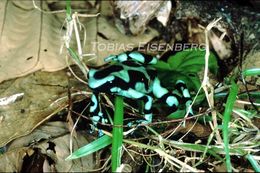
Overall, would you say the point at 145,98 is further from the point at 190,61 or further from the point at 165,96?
the point at 190,61

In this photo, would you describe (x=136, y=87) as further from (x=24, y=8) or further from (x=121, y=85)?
(x=24, y=8)

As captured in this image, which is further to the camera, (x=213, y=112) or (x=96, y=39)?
(x=96, y=39)

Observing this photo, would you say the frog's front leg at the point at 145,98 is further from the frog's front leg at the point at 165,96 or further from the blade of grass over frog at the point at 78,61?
the blade of grass over frog at the point at 78,61

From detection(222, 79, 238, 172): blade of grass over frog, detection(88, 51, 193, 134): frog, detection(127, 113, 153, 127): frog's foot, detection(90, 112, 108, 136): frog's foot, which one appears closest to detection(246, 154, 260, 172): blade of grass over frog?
detection(222, 79, 238, 172): blade of grass over frog

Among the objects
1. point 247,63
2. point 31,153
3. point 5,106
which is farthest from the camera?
point 247,63

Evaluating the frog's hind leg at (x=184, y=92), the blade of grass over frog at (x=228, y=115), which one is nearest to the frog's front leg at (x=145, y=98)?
the frog's hind leg at (x=184, y=92)

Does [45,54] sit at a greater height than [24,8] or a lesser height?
lesser

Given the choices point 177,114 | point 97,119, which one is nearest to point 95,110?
point 97,119

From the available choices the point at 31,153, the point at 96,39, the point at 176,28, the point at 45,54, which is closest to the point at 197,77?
the point at 176,28
